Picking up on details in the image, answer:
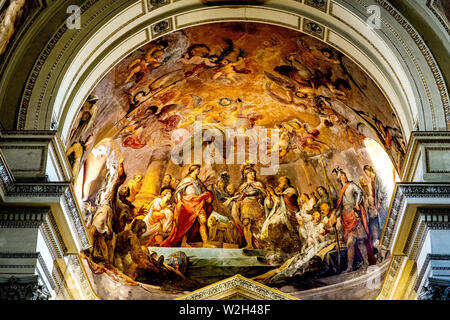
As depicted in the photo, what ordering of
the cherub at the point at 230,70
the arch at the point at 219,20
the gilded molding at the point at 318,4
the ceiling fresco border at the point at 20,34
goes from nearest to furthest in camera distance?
the ceiling fresco border at the point at 20,34 → the arch at the point at 219,20 → the gilded molding at the point at 318,4 → the cherub at the point at 230,70

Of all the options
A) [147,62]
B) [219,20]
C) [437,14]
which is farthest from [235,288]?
[437,14]

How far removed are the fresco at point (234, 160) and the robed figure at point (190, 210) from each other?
3 centimetres

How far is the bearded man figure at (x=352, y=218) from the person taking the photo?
58.3 ft

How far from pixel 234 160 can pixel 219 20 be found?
499 cm

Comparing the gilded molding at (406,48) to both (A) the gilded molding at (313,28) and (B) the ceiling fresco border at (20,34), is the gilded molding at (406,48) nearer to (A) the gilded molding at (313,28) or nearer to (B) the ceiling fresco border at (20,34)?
(B) the ceiling fresco border at (20,34)

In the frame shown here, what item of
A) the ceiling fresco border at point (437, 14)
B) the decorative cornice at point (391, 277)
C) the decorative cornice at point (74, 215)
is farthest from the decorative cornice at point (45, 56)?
the decorative cornice at point (391, 277)

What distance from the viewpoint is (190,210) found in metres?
19.2

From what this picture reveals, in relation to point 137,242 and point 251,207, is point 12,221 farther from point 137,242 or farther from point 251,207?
point 251,207

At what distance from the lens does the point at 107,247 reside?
58.7 feet

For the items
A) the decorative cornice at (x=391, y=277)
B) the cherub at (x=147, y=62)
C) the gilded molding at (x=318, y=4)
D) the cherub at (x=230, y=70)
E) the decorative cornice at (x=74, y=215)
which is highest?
the cherub at (x=230, y=70)

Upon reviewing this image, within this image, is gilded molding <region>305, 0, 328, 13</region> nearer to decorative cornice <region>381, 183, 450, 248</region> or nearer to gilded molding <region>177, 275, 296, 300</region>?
decorative cornice <region>381, 183, 450, 248</region>

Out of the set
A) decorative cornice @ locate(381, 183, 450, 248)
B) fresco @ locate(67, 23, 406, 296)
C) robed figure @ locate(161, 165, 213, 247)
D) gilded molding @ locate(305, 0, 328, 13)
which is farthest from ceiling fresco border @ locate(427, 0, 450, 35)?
robed figure @ locate(161, 165, 213, 247)

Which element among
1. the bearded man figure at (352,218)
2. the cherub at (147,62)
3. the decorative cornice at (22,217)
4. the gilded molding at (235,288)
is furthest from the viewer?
the gilded molding at (235,288)

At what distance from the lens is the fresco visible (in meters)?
15.7
